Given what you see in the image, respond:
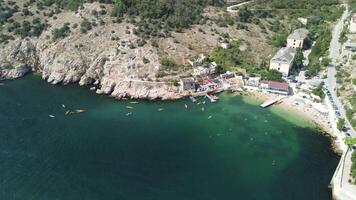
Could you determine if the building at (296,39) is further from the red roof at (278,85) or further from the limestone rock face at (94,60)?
the limestone rock face at (94,60)

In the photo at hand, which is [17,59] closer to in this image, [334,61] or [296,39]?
[296,39]

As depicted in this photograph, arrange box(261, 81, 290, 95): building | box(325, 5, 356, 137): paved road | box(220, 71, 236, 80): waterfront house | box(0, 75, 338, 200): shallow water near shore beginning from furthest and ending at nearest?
box(220, 71, 236, 80): waterfront house → box(261, 81, 290, 95): building → box(325, 5, 356, 137): paved road → box(0, 75, 338, 200): shallow water near shore

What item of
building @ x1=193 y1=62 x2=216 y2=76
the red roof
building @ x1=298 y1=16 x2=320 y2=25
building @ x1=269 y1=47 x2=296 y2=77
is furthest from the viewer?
building @ x1=298 y1=16 x2=320 y2=25

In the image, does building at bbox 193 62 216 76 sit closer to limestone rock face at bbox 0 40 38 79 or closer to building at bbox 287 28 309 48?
building at bbox 287 28 309 48

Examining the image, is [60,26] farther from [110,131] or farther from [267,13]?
[267,13]

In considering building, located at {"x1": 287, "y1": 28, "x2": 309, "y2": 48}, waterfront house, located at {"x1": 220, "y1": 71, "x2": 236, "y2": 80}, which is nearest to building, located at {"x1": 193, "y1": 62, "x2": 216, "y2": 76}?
waterfront house, located at {"x1": 220, "y1": 71, "x2": 236, "y2": 80}

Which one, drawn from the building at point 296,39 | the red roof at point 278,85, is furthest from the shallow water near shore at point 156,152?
the building at point 296,39

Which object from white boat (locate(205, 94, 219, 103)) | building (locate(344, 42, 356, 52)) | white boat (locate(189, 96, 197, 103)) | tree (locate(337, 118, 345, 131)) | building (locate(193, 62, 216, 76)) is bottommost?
white boat (locate(189, 96, 197, 103))
